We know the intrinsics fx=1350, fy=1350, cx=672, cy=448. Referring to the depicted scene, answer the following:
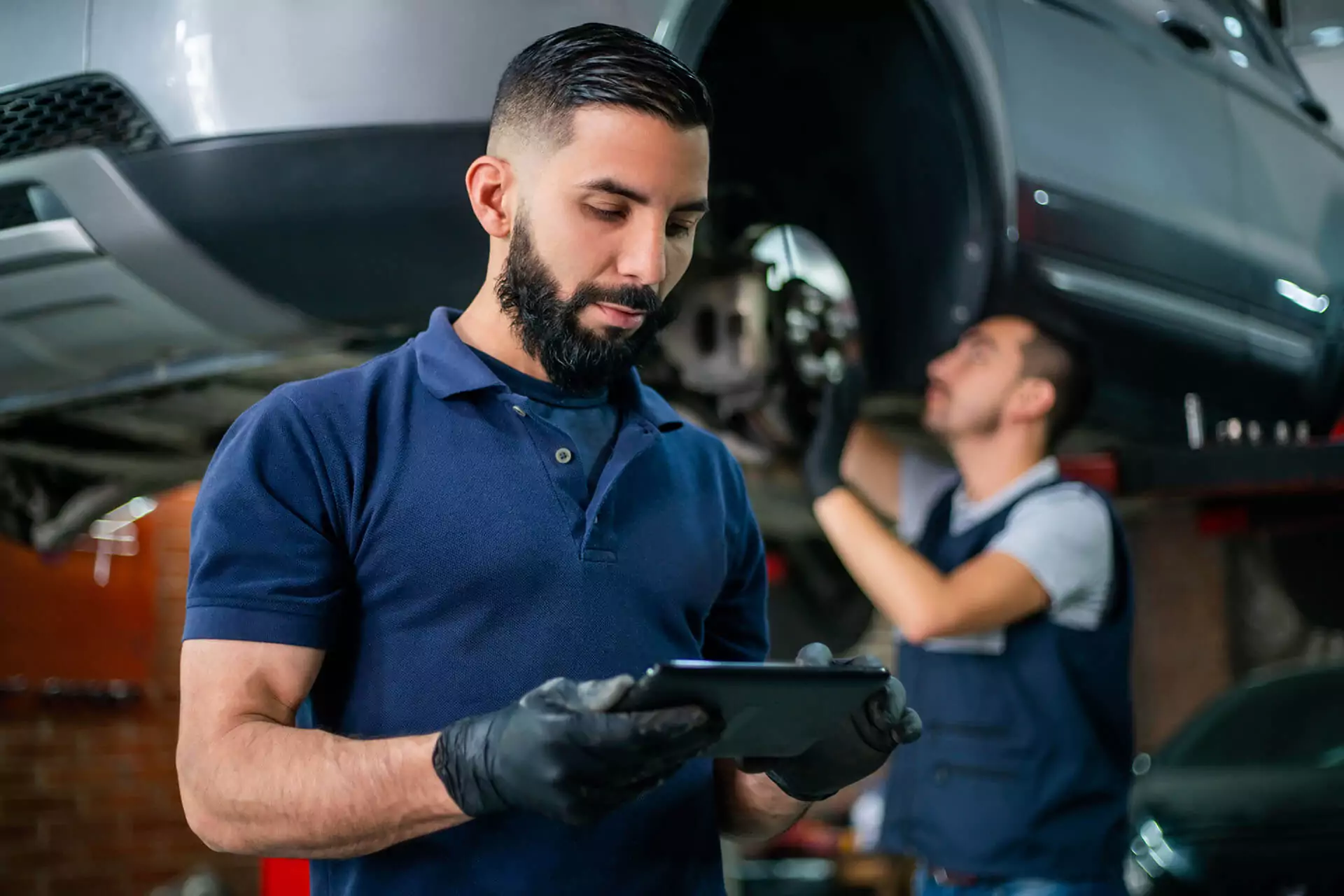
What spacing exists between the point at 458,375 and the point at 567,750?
33 cm

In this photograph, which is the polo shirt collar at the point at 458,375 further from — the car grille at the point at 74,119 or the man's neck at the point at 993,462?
the man's neck at the point at 993,462

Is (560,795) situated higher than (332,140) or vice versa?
(332,140)

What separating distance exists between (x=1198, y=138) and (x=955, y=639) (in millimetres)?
899

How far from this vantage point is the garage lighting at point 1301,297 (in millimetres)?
2268

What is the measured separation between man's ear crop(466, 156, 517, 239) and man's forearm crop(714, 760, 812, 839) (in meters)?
0.46

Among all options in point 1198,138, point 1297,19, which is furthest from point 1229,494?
point 1198,138

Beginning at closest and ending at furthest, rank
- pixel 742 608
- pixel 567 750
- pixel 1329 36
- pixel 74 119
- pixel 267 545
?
1. pixel 567 750
2. pixel 267 545
3. pixel 742 608
4. pixel 74 119
5. pixel 1329 36

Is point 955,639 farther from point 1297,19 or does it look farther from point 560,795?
point 1297,19

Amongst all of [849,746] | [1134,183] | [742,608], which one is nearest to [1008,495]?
[1134,183]

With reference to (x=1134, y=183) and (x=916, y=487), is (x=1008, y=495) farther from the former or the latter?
(x=1134, y=183)

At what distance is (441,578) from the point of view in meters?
0.91

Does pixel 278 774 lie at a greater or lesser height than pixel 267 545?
lesser

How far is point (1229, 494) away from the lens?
14.9ft

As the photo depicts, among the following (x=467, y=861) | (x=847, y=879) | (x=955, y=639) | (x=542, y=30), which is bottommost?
(x=847, y=879)
